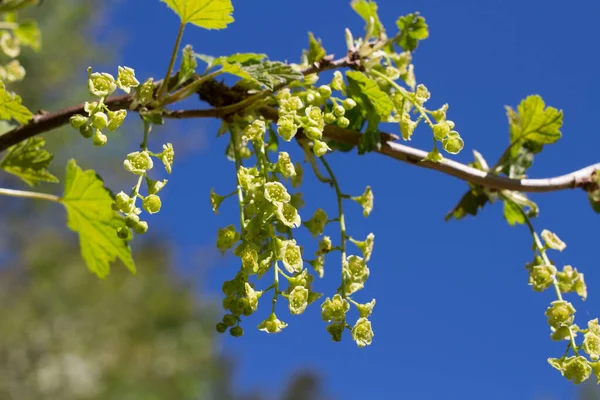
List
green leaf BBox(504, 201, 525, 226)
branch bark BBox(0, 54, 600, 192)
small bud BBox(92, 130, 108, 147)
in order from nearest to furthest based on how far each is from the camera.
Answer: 1. small bud BBox(92, 130, 108, 147)
2. branch bark BBox(0, 54, 600, 192)
3. green leaf BBox(504, 201, 525, 226)

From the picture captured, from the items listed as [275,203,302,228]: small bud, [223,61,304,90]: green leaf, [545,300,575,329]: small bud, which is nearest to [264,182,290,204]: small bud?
[275,203,302,228]: small bud

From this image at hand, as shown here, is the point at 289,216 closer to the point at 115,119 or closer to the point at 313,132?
the point at 313,132

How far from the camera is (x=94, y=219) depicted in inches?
38.3

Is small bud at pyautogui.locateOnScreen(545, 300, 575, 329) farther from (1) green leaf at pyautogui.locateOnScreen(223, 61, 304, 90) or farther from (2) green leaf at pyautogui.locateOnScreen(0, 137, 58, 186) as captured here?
(2) green leaf at pyautogui.locateOnScreen(0, 137, 58, 186)

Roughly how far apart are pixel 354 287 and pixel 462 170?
0.21 metres

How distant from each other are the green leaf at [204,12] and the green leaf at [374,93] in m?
0.16

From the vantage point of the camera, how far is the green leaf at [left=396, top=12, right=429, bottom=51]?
977 millimetres

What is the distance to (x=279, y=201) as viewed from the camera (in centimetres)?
70

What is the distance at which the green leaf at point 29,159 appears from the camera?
2.78 feet

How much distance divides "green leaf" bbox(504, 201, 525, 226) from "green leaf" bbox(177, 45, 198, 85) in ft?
1.56

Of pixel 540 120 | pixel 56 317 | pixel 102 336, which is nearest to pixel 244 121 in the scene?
pixel 540 120

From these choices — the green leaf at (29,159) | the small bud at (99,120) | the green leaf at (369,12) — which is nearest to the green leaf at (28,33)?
the small bud at (99,120)

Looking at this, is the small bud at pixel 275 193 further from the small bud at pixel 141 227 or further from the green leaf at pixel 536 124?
the green leaf at pixel 536 124

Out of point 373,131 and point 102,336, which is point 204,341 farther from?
point 373,131
